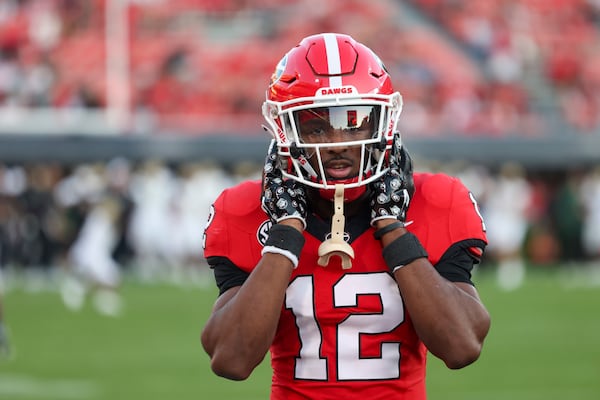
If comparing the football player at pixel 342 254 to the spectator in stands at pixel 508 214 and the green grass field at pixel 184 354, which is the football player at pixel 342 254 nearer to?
the green grass field at pixel 184 354

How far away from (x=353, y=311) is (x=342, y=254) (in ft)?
0.51

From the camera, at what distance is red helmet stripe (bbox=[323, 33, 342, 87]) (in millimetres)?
2893

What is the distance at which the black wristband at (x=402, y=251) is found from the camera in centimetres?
282

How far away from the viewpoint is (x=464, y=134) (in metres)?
18.1

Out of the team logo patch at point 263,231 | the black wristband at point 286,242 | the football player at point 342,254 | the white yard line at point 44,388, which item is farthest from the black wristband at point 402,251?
the white yard line at point 44,388

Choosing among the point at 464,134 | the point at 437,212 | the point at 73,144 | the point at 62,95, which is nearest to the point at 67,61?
the point at 62,95

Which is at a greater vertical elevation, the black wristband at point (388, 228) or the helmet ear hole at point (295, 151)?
the helmet ear hole at point (295, 151)

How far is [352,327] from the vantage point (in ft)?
9.53

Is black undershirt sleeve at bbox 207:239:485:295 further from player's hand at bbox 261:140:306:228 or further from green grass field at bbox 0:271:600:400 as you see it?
green grass field at bbox 0:271:600:400

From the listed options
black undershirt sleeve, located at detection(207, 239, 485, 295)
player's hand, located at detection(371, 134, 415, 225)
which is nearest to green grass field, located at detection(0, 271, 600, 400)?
black undershirt sleeve, located at detection(207, 239, 485, 295)

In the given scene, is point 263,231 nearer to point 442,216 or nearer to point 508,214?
point 442,216

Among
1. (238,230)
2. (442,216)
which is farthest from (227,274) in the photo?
(442,216)

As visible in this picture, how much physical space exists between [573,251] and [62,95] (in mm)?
8616

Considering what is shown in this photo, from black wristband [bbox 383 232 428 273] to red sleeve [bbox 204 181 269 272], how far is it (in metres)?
0.37
